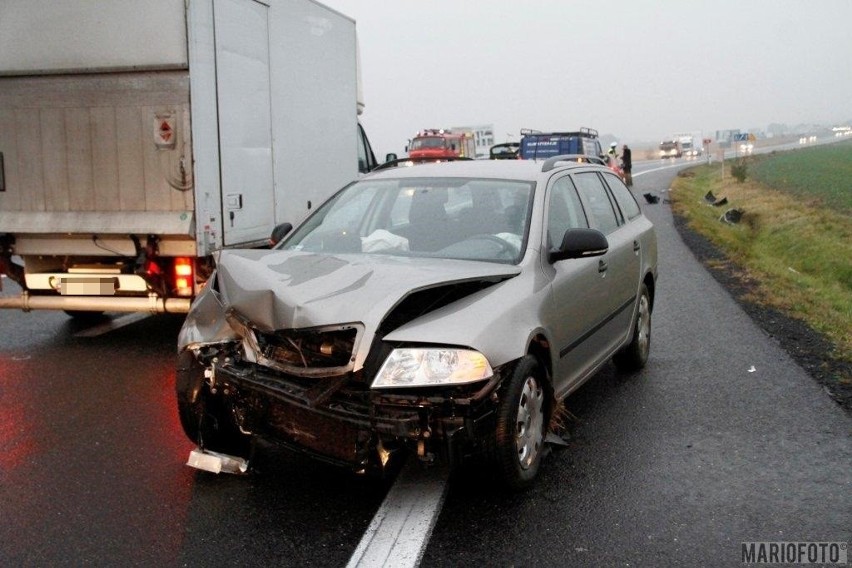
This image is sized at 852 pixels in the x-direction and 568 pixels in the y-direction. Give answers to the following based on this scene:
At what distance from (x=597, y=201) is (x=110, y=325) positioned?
5.32 meters

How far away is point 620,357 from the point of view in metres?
7.01

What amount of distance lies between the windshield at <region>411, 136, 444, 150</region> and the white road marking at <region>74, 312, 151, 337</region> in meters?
34.1

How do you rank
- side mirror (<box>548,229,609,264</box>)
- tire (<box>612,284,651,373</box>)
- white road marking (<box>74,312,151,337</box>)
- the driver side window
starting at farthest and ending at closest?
white road marking (<box>74,312,151,337</box>) → tire (<box>612,284,651,373</box>) → the driver side window → side mirror (<box>548,229,609,264</box>)

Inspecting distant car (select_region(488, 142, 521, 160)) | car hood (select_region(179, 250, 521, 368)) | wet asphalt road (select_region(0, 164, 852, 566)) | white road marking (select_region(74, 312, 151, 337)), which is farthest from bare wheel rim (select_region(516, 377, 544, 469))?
distant car (select_region(488, 142, 521, 160))

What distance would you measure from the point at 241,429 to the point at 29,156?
4796mm

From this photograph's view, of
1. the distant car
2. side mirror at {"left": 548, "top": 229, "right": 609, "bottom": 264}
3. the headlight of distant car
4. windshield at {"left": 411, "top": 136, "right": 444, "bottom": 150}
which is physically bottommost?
the headlight of distant car

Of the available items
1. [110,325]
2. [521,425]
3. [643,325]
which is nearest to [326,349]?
[521,425]

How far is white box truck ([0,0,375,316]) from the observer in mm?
7543

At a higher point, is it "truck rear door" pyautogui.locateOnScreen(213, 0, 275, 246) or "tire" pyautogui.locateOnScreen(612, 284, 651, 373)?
"truck rear door" pyautogui.locateOnScreen(213, 0, 275, 246)

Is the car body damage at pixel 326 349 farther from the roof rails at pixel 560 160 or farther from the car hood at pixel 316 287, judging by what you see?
the roof rails at pixel 560 160

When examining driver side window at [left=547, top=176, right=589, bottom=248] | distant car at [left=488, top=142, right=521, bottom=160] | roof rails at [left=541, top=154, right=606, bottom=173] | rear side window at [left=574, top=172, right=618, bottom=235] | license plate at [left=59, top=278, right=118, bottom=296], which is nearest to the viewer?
driver side window at [left=547, top=176, right=589, bottom=248]

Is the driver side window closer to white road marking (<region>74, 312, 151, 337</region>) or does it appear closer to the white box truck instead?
the white box truck

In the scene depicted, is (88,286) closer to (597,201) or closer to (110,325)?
(110,325)

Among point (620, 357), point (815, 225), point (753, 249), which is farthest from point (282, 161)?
point (815, 225)
